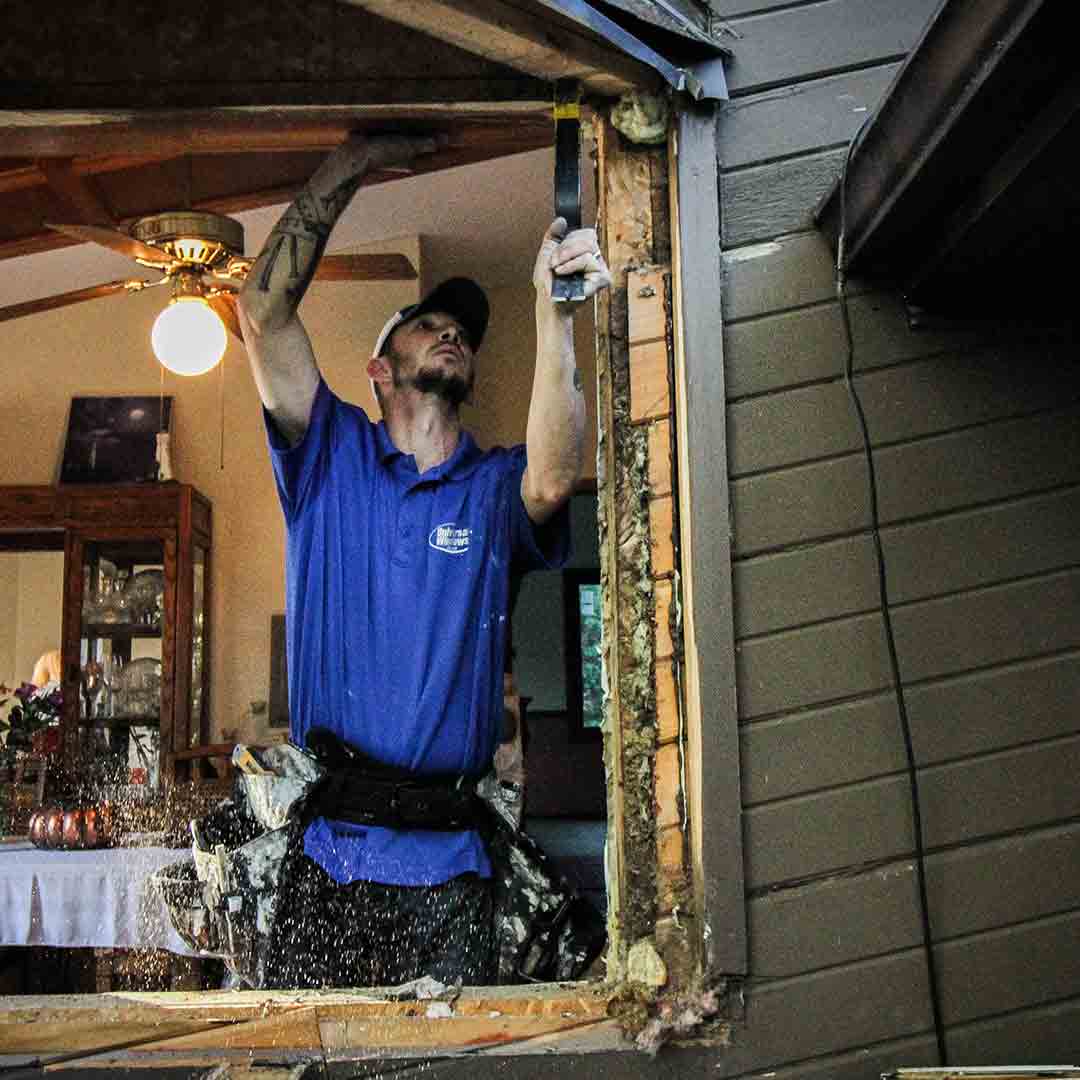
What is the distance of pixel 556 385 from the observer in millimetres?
2418

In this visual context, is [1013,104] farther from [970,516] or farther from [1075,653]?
[1075,653]

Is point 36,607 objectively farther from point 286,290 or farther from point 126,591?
point 286,290

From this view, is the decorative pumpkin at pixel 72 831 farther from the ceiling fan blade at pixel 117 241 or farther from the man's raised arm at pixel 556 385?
the man's raised arm at pixel 556 385

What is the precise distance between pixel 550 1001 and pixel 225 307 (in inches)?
142

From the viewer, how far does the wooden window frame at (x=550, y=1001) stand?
1.97m

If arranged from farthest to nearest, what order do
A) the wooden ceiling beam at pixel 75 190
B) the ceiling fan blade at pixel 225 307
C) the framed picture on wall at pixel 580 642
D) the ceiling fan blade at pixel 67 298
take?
the framed picture on wall at pixel 580 642 < the ceiling fan blade at pixel 67 298 < the ceiling fan blade at pixel 225 307 < the wooden ceiling beam at pixel 75 190

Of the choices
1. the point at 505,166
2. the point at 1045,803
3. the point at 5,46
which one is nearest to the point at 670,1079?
the point at 1045,803

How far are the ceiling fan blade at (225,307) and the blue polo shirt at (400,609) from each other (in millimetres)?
2204

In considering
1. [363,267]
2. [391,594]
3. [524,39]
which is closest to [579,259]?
[524,39]

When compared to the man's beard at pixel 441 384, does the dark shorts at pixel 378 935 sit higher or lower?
lower

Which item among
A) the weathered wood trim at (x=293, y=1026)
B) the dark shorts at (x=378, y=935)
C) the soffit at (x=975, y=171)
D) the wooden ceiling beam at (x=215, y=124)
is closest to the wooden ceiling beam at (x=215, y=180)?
the wooden ceiling beam at (x=215, y=124)

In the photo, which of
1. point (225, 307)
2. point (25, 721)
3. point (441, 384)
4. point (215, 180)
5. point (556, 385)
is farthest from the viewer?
point (215, 180)

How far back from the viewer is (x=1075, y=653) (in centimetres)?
208

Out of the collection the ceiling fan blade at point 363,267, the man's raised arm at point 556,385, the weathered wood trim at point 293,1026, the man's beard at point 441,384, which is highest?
the ceiling fan blade at point 363,267
